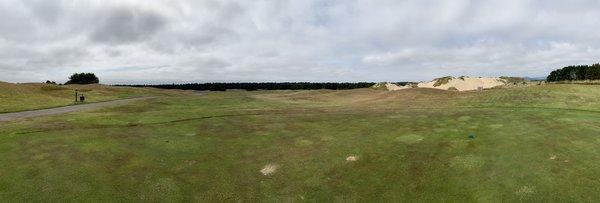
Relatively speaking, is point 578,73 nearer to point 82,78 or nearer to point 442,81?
point 442,81

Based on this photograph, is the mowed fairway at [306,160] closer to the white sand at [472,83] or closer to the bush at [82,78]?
the white sand at [472,83]

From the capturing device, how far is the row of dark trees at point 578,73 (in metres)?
134

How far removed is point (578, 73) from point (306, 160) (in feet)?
540

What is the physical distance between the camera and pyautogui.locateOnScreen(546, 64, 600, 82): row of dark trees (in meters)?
134

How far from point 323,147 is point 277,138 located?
3.45m

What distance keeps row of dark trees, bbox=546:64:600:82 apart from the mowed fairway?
12611 centimetres

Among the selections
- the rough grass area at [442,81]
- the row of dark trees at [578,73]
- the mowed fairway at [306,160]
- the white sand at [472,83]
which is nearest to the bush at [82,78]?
the rough grass area at [442,81]

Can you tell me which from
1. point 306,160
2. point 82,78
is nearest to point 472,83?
point 306,160

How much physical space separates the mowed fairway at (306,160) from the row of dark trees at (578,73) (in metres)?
126

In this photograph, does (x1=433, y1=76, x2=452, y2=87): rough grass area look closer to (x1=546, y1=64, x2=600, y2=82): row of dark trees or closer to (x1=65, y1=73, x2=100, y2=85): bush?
(x1=546, y1=64, x2=600, y2=82): row of dark trees

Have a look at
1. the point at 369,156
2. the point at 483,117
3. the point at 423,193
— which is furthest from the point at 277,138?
the point at 483,117

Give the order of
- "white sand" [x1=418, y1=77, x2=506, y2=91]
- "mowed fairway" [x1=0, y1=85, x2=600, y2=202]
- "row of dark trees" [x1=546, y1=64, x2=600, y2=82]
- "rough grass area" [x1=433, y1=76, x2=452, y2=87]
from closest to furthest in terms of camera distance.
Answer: "mowed fairway" [x1=0, y1=85, x2=600, y2=202] < "white sand" [x1=418, y1=77, x2=506, y2=91] < "rough grass area" [x1=433, y1=76, x2=452, y2=87] < "row of dark trees" [x1=546, y1=64, x2=600, y2=82]

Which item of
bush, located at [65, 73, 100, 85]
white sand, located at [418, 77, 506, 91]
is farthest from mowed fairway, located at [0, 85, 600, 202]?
bush, located at [65, 73, 100, 85]

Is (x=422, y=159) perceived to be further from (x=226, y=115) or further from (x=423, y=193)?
(x=226, y=115)
